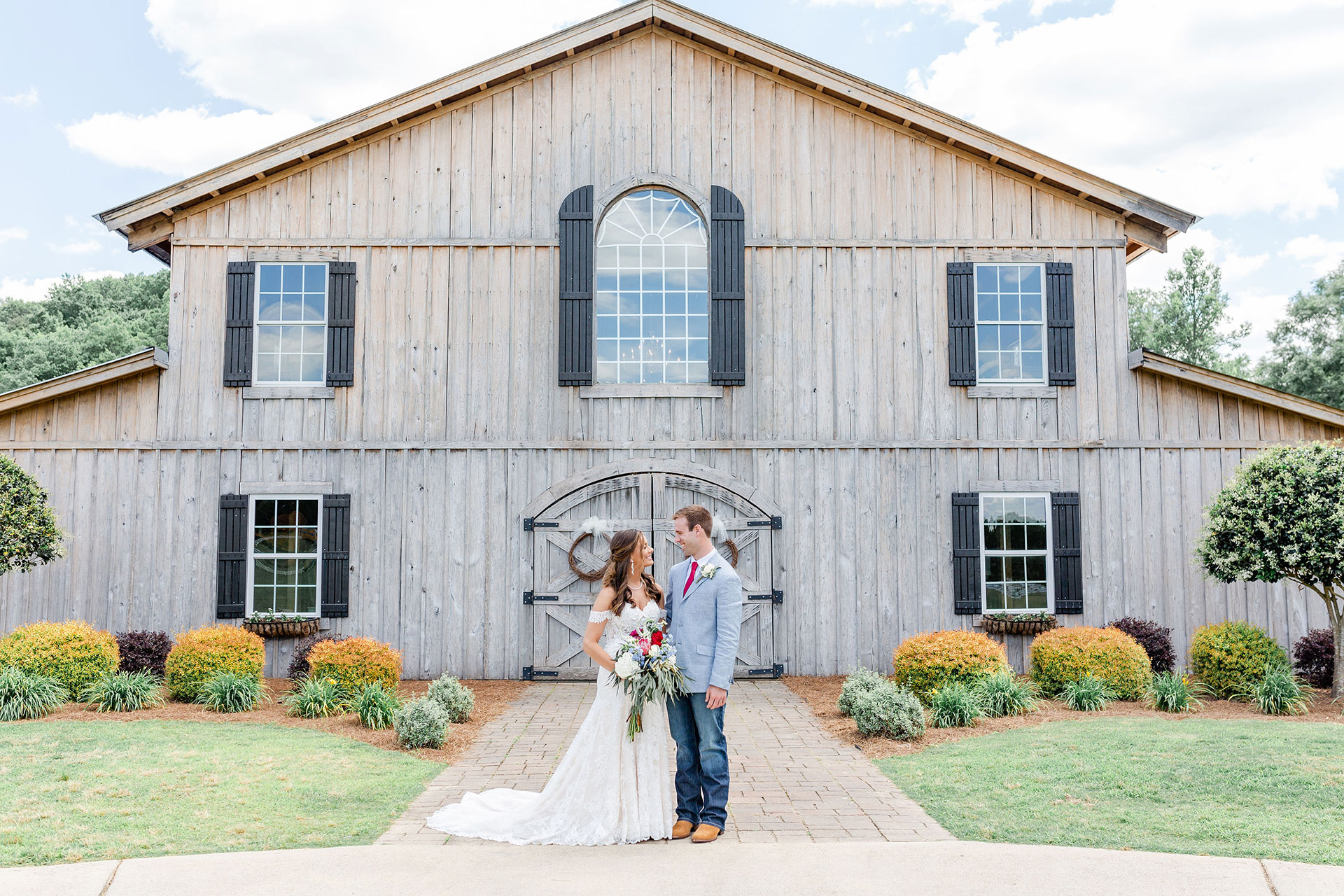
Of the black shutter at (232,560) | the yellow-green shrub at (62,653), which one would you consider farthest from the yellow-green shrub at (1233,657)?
the yellow-green shrub at (62,653)

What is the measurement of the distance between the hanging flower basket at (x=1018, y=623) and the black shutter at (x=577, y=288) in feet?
18.8

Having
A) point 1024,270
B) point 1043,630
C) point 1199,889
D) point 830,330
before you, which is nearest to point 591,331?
point 830,330

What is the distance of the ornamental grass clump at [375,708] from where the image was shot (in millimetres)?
9047

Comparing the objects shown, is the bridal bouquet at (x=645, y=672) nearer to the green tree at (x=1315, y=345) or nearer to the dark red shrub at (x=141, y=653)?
the dark red shrub at (x=141, y=653)

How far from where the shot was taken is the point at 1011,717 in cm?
930

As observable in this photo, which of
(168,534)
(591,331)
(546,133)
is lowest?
(168,534)

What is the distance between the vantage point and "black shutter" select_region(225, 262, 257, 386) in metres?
12.0

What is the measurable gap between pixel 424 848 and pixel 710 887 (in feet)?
5.36

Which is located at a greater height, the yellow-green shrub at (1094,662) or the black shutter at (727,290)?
the black shutter at (727,290)

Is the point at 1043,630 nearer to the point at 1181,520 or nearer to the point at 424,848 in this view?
the point at 1181,520

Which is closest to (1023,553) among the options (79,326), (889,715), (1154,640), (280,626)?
(1154,640)

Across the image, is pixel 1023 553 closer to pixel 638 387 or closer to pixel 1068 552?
pixel 1068 552

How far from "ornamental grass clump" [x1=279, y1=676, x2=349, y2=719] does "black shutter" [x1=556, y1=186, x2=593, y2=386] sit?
14.5 ft

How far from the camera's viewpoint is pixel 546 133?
12.5 metres
